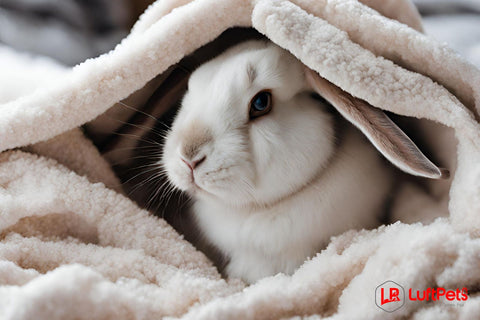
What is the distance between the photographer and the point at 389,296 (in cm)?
61

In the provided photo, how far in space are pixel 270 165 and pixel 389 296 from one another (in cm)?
31

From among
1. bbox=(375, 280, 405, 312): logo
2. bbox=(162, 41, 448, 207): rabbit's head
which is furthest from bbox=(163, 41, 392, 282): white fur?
bbox=(375, 280, 405, 312): logo

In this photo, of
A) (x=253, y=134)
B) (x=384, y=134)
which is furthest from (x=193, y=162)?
(x=384, y=134)

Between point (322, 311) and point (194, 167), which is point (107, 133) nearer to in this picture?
point (194, 167)

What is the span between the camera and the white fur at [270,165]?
83 centimetres

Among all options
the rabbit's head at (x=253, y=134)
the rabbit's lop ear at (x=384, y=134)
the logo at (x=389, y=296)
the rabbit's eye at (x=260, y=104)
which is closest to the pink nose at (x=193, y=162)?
the rabbit's head at (x=253, y=134)

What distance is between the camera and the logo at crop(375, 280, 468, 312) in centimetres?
60

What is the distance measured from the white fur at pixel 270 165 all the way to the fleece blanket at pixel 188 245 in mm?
72

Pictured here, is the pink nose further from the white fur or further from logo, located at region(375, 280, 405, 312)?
logo, located at region(375, 280, 405, 312)

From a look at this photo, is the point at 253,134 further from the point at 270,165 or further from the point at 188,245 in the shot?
the point at 188,245

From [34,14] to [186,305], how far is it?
1159 millimetres

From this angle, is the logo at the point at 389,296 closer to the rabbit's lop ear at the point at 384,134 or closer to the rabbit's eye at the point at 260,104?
the rabbit's lop ear at the point at 384,134

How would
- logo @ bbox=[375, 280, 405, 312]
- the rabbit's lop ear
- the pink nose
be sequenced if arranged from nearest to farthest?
1. logo @ bbox=[375, 280, 405, 312]
2. the rabbit's lop ear
3. the pink nose

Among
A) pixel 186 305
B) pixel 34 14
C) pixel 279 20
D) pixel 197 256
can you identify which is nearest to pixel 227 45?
pixel 279 20
